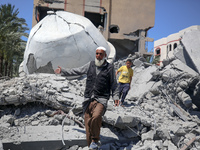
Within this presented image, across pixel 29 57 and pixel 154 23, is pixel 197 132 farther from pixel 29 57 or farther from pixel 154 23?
pixel 154 23

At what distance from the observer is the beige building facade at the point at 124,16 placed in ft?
41.8

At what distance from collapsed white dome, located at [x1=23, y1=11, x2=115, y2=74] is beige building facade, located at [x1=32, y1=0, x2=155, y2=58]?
7.09 meters

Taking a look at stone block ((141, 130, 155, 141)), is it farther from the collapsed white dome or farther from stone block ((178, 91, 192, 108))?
the collapsed white dome

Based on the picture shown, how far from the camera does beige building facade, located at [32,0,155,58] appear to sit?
12.7 meters

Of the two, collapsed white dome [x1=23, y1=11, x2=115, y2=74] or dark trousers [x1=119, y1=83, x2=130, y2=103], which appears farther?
collapsed white dome [x1=23, y1=11, x2=115, y2=74]

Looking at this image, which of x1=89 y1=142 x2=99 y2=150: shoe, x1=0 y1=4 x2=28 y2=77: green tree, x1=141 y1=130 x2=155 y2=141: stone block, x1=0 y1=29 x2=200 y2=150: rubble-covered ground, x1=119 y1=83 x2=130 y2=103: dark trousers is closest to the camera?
x1=89 y1=142 x2=99 y2=150: shoe

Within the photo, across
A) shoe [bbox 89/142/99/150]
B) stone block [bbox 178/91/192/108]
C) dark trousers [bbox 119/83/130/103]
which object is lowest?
shoe [bbox 89/142/99/150]

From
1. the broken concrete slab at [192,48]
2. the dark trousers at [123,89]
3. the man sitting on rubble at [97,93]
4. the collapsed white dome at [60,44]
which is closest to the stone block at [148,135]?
the man sitting on rubble at [97,93]

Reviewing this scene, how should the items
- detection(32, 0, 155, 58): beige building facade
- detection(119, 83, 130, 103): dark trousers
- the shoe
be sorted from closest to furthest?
the shoe → detection(119, 83, 130, 103): dark trousers → detection(32, 0, 155, 58): beige building facade

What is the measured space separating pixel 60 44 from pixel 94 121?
11.6 feet

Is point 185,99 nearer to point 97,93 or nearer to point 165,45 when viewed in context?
point 97,93

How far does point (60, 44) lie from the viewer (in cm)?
533

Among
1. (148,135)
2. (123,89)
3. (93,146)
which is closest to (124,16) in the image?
(123,89)

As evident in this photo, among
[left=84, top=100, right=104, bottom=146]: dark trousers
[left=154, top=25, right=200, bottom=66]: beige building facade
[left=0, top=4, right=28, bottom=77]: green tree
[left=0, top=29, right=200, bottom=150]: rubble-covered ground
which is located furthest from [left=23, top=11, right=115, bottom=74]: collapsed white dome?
[left=154, top=25, right=200, bottom=66]: beige building facade
